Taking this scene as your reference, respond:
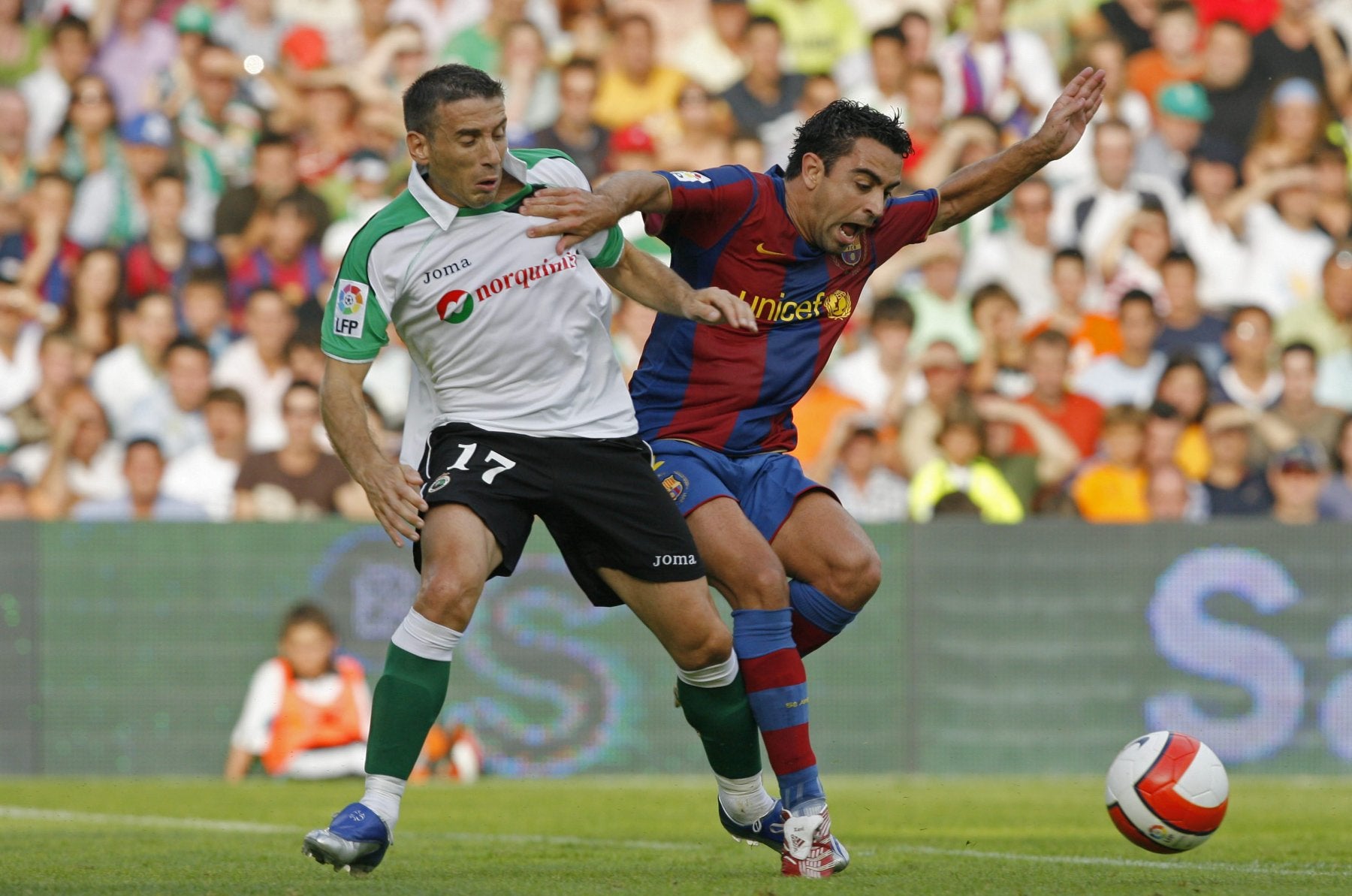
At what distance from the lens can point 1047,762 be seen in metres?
12.9

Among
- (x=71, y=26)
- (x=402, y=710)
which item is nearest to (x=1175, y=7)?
(x=71, y=26)

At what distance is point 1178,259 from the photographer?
14.4 metres

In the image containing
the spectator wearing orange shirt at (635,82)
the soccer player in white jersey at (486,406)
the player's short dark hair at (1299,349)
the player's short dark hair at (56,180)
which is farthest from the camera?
the spectator wearing orange shirt at (635,82)

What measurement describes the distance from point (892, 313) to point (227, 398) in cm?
458

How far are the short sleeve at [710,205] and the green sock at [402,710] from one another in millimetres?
1737

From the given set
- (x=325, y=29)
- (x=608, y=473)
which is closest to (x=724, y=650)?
(x=608, y=473)

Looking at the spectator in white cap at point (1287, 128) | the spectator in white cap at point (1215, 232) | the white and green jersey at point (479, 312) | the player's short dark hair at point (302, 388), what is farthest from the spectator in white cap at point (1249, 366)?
the white and green jersey at point (479, 312)

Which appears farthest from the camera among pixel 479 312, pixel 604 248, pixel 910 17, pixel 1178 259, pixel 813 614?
pixel 910 17

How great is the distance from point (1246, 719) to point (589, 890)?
8.29m

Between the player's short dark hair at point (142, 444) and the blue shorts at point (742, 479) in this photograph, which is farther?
the player's short dark hair at point (142, 444)

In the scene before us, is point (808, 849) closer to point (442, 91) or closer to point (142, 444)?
point (442, 91)

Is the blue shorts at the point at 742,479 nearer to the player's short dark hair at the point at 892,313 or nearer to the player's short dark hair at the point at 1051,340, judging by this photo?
the player's short dark hair at the point at 1051,340

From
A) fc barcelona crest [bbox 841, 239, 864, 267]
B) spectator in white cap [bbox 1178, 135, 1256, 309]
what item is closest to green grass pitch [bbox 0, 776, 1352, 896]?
fc barcelona crest [bbox 841, 239, 864, 267]

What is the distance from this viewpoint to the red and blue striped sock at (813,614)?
6.68 m
